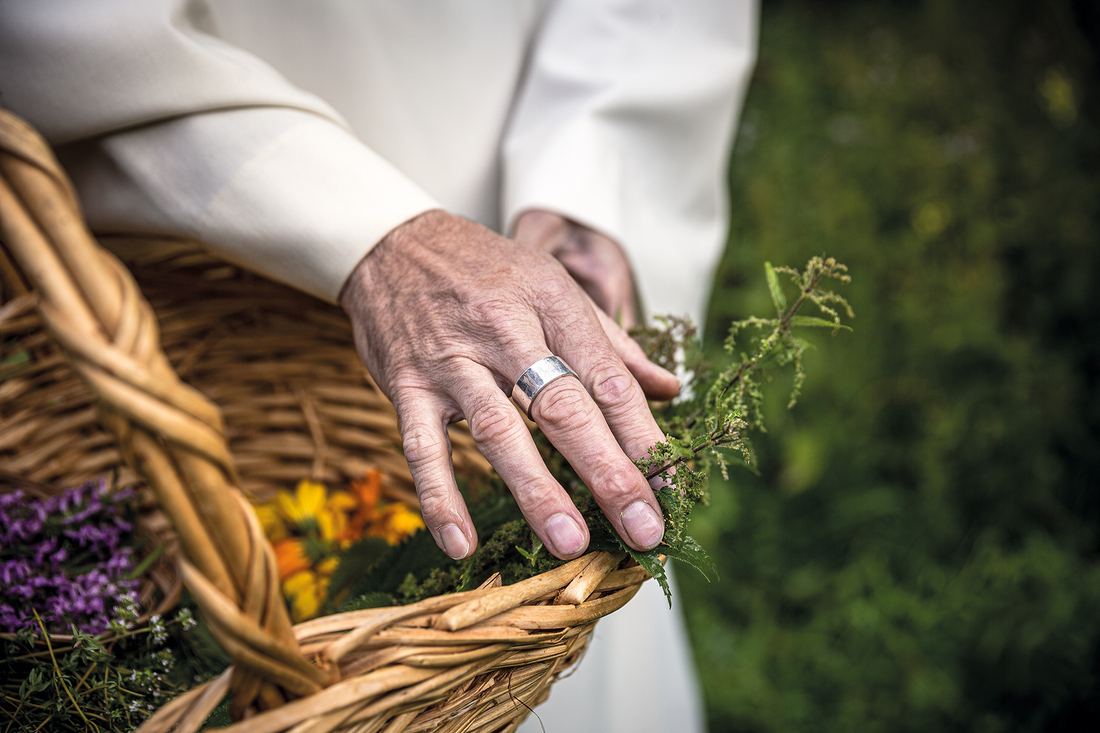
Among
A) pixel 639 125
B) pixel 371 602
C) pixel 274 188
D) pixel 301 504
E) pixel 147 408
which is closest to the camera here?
pixel 147 408

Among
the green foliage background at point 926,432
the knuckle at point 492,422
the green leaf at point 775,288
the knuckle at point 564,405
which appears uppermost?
the green leaf at point 775,288

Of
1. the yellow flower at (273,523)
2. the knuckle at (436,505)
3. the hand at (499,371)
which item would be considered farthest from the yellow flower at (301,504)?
the knuckle at (436,505)

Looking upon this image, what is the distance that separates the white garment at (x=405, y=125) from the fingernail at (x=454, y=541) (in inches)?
13.5

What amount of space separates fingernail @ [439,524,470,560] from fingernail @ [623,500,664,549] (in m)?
0.13

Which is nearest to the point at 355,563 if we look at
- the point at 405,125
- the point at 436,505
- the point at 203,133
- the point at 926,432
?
the point at 436,505

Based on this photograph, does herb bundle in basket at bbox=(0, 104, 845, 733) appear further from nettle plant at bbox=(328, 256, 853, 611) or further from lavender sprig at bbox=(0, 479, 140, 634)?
lavender sprig at bbox=(0, 479, 140, 634)

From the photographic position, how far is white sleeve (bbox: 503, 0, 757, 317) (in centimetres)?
103

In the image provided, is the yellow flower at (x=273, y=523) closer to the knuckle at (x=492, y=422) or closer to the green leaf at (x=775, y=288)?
the knuckle at (x=492, y=422)

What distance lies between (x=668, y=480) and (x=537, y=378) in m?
0.14

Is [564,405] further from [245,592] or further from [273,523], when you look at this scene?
[273,523]

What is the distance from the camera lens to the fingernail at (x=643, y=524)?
51 centimetres

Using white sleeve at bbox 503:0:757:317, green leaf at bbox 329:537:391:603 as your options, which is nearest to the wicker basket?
green leaf at bbox 329:537:391:603

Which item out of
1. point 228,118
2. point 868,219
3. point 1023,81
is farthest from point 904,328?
point 228,118

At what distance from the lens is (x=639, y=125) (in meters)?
1.12
